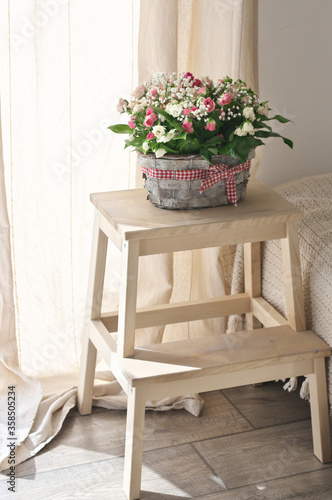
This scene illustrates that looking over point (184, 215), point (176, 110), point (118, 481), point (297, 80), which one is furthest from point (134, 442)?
point (297, 80)

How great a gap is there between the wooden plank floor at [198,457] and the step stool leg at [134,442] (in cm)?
4

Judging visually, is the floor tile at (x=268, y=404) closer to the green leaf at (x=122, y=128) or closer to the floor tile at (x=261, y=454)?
the floor tile at (x=261, y=454)

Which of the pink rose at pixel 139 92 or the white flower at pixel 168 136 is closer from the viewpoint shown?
the white flower at pixel 168 136

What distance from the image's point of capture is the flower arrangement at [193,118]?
1.38 m

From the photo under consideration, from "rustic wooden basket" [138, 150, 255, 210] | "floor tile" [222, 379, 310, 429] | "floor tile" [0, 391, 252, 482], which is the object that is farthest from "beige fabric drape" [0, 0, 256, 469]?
"rustic wooden basket" [138, 150, 255, 210]

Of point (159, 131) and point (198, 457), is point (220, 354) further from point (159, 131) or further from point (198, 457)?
point (159, 131)

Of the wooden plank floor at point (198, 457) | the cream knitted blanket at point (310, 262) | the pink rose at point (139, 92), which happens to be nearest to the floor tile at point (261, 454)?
the wooden plank floor at point (198, 457)

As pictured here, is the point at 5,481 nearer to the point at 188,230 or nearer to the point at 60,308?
the point at 60,308

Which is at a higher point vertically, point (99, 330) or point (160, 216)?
point (160, 216)

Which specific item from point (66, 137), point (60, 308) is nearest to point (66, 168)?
point (66, 137)

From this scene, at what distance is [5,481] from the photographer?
1.56 m

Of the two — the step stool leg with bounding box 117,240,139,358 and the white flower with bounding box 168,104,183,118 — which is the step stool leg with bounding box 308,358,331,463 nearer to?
the step stool leg with bounding box 117,240,139,358

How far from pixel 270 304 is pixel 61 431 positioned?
2.04ft

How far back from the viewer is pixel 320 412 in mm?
1564
